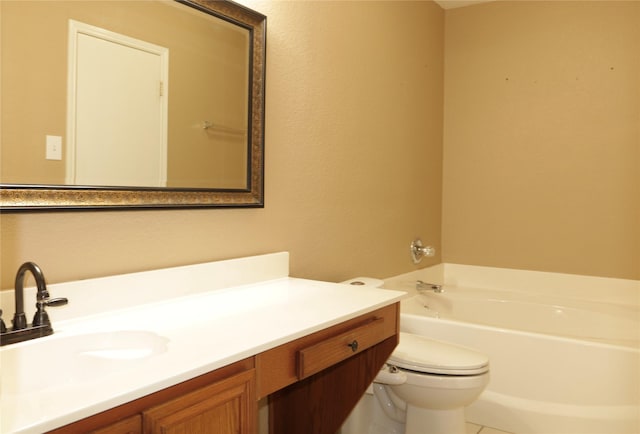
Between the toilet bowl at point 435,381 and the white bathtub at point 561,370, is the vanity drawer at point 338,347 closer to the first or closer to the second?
the toilet bowl at point 435,381

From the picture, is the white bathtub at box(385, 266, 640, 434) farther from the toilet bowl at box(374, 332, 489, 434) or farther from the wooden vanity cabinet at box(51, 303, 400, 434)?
the wooden vanity cabinet at box(51, 303, 400, 434)

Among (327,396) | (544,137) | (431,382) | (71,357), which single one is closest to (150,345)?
(71,357)

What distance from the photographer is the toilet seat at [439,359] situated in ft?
5.94

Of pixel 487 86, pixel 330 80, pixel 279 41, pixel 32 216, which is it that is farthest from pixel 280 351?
pixel 487 86

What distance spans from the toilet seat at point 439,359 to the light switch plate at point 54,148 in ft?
4.33

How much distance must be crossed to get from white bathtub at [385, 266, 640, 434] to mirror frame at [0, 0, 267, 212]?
3.71 ft

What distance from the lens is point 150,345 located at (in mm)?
1120

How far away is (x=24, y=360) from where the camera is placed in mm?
1001

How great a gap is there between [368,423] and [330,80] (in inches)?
60.6

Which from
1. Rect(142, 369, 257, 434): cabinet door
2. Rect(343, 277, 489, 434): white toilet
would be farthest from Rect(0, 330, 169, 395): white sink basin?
Rect(343, 277, 489, 434): white toilet

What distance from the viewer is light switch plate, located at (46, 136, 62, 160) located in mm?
1193

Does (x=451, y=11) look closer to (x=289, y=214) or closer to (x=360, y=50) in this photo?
(x=360, y=50)

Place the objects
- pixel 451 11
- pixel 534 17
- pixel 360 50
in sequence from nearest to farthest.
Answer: pixel 360 50, pixel 534 17, pixel 451 11

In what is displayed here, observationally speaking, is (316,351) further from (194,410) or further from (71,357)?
(71,357)
